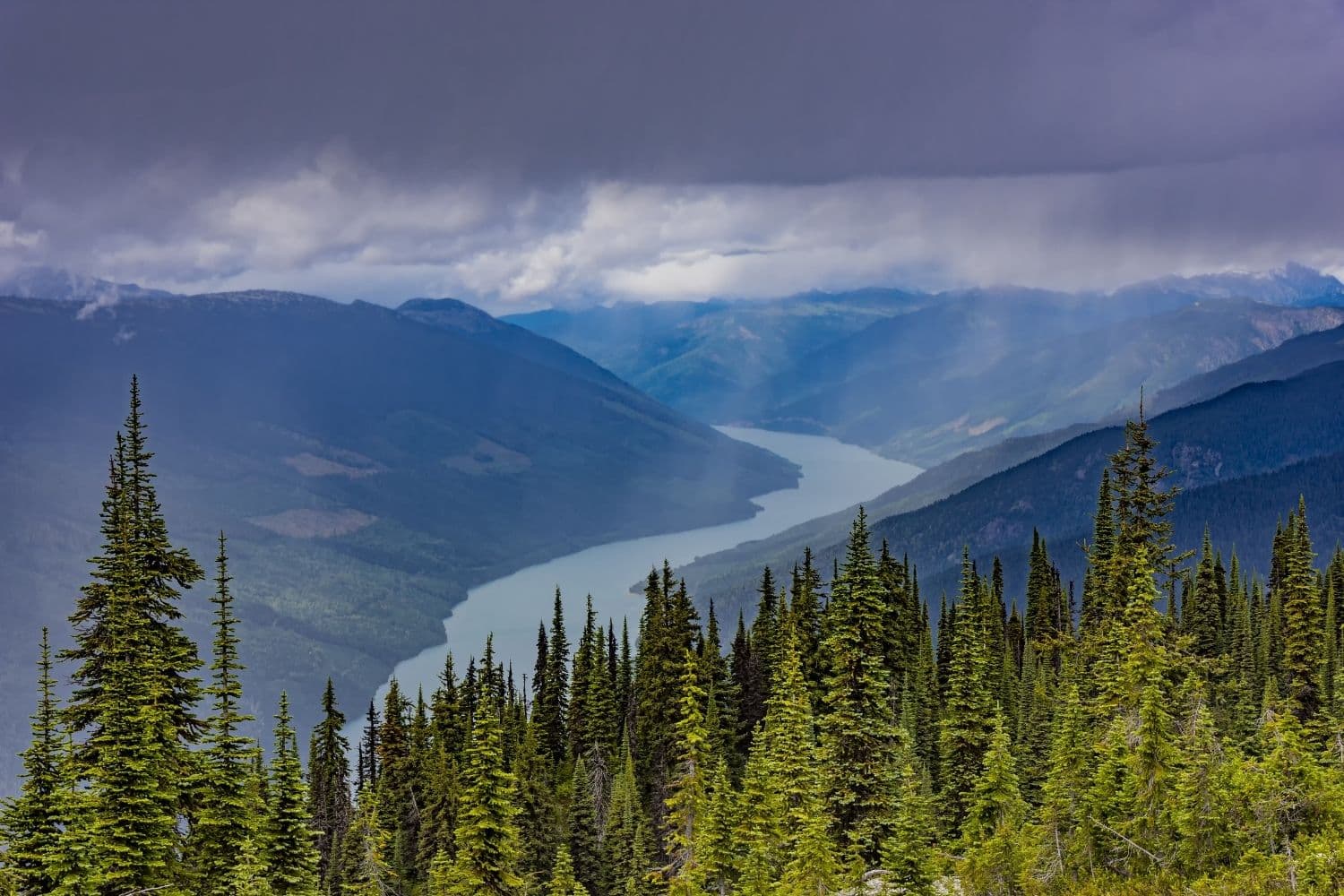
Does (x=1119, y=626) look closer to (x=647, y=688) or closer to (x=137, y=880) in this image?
(x=137, y=880)

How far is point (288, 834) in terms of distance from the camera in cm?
3891

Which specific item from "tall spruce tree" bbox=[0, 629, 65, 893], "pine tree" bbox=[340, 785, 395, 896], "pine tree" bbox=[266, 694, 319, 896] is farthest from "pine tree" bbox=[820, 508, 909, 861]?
"tall spruce tree" bbox=[0, 629, 65, 893]

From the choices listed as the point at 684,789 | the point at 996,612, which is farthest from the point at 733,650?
the point at 684,789

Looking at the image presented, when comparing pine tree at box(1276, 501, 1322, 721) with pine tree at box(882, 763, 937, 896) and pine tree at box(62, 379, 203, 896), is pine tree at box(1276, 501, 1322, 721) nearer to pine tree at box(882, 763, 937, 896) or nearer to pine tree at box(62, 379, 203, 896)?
pine tree at box(882, 763, 937, 896)

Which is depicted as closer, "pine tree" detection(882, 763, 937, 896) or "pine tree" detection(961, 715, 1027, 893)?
"pine tree" detection(882, 763, 937, 896)

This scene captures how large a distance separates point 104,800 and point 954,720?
36.8 m

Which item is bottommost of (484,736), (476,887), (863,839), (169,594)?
(476,887)

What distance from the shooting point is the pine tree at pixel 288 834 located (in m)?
38.8

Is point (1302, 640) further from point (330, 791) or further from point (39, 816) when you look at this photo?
point (330, 791)

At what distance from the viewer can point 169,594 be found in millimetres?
36156

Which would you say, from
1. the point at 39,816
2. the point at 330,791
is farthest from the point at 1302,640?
the point at 330,791

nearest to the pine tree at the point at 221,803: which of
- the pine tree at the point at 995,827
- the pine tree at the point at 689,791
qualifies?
the pine tree at the point at 689,791

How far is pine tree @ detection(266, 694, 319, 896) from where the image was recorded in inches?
1526

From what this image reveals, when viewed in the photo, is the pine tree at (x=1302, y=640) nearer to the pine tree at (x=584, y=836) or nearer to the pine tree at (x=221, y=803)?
the pine tree at (x=584, y=836)
